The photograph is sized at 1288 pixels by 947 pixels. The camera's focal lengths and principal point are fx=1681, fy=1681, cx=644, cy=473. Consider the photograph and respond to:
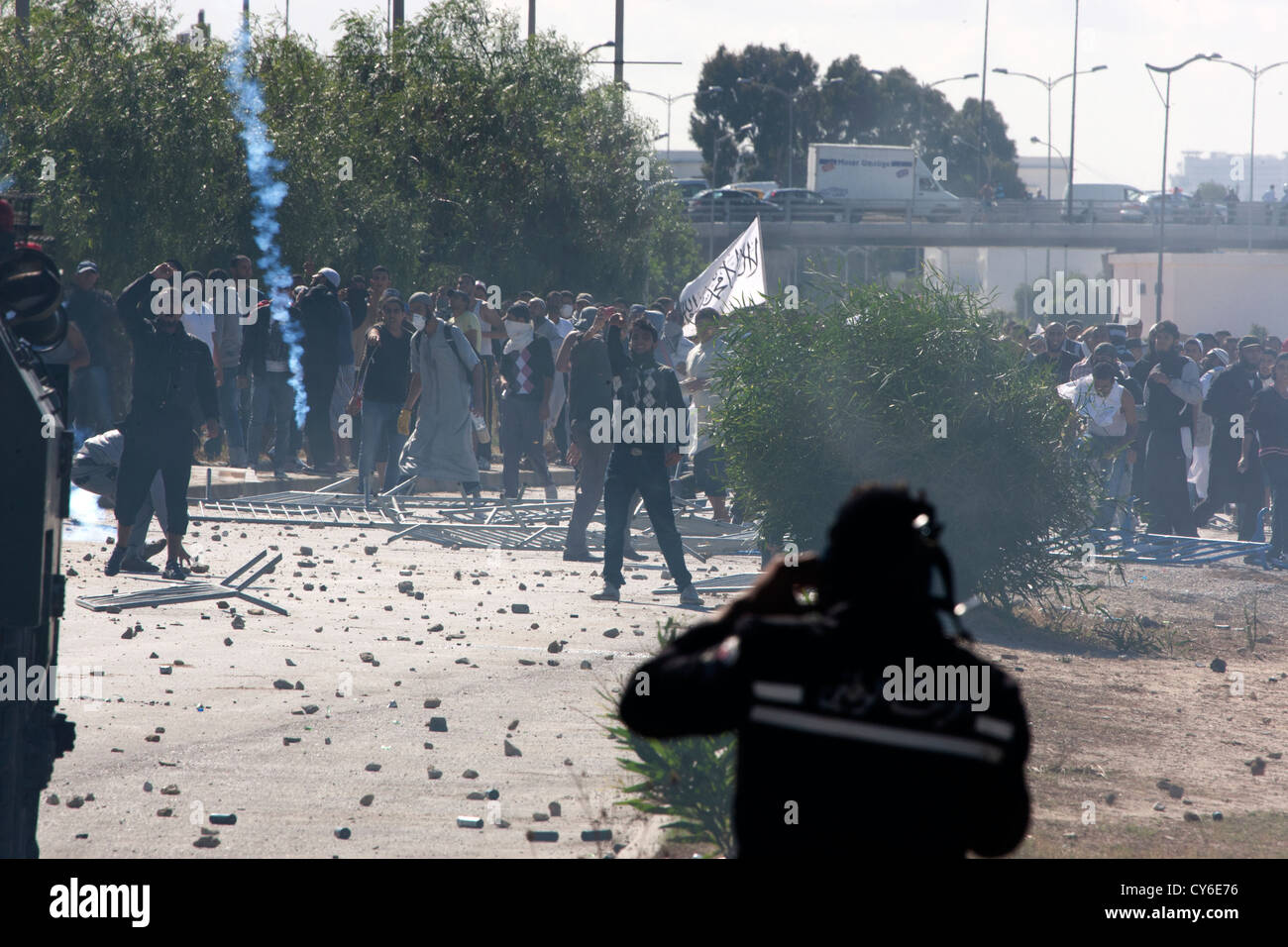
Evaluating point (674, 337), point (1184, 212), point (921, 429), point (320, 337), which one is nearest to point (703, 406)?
point (674, 337)

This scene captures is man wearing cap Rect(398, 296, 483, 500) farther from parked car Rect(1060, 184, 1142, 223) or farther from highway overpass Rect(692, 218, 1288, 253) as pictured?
parked car Rect(1060, 184, 1142, 223)

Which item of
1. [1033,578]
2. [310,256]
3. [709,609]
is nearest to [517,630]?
[709,609]

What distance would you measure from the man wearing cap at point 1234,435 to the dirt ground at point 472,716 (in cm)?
399

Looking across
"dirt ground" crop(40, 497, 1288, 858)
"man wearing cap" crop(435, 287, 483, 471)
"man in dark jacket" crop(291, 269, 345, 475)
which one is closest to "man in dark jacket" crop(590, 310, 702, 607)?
"dirt ground" crop(40, 497, 1288, 858)

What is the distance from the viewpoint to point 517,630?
1013cm

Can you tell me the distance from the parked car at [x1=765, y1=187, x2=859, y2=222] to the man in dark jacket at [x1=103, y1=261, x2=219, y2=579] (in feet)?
193

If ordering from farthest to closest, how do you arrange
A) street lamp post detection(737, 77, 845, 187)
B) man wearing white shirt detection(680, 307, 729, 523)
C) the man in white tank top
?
1. street lamp post detection(737, 77, 845, 187)
2. the man in white tank top
3. man wearing white shirt detection(680, 307, 729, 523)

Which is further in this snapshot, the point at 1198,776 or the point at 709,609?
the point at 709,609

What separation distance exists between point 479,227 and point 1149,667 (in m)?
22.9

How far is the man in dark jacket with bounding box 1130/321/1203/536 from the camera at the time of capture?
53.6 ft
